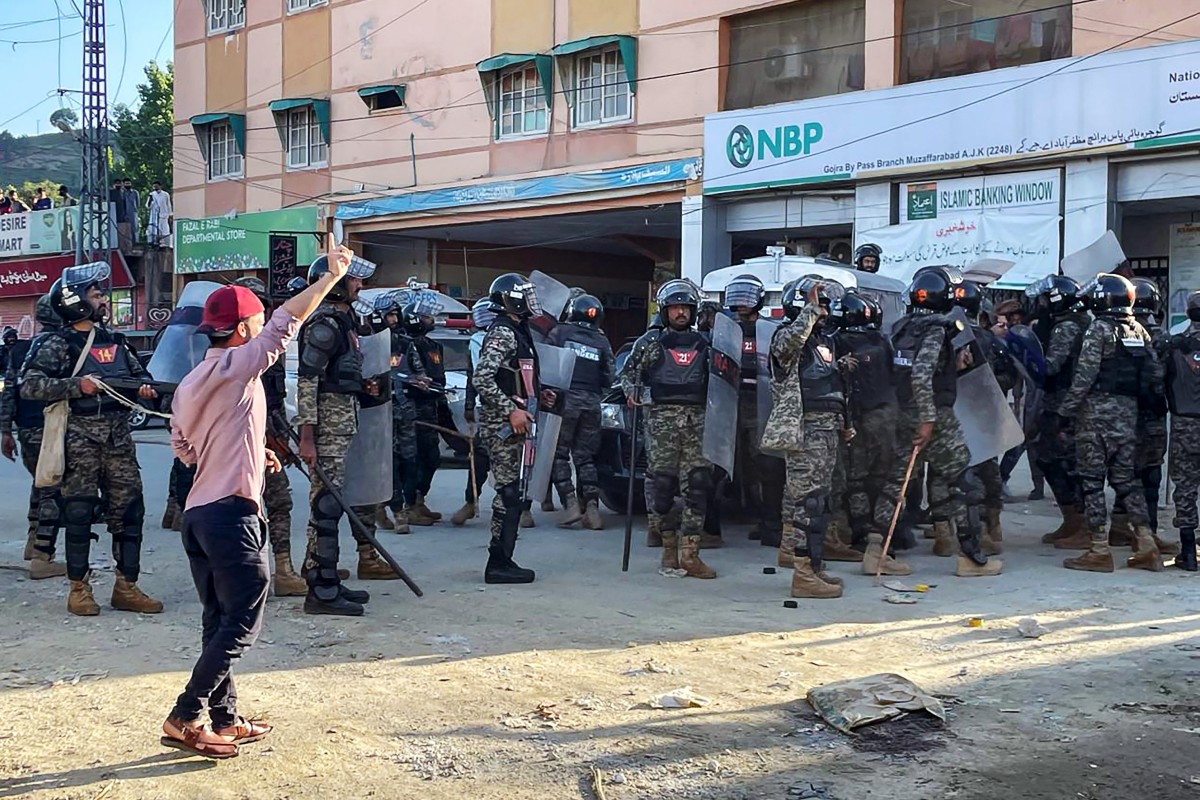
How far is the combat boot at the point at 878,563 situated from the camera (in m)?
8.27

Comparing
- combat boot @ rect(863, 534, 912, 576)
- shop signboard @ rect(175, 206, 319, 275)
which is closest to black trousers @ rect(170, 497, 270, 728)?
combat boot @ rect(863, 534, 912, 576)

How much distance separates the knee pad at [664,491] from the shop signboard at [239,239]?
63.5ft

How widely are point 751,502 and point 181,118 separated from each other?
2399cm

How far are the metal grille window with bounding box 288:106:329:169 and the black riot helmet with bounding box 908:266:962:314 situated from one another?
20.0 metres

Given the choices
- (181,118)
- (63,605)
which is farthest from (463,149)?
(63,605)

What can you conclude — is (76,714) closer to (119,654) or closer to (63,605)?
(119,654)

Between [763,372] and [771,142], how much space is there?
10.8m

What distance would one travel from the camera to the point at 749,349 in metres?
9.05

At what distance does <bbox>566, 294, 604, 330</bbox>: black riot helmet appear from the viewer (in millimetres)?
10445

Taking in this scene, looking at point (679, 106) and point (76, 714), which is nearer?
point (76, 714)

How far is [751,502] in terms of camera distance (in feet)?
33.3

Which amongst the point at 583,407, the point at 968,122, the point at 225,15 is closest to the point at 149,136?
the point at 225,15

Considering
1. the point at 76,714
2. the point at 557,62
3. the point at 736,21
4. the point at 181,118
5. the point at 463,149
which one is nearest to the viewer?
the point at 76,714

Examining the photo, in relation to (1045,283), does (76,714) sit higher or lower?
lower
